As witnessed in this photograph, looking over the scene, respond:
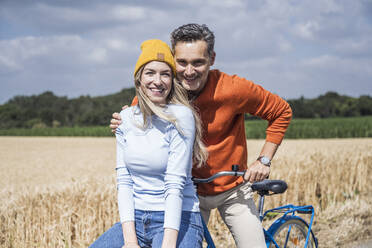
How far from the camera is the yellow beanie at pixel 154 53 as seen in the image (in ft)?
7.29

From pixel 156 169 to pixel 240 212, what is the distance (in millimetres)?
1089

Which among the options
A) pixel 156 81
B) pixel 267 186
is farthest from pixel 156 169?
pixel 267 186

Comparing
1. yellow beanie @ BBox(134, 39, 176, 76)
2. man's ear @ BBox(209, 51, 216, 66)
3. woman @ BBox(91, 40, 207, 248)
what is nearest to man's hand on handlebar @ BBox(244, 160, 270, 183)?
woman @ BBox(91, 40, 207, 248)

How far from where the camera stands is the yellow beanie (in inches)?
87.4

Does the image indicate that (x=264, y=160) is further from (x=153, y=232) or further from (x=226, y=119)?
(x=153, y=232)

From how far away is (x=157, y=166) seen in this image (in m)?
2.07

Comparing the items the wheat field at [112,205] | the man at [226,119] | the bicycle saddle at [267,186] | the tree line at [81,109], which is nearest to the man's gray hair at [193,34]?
the man at [226,119]

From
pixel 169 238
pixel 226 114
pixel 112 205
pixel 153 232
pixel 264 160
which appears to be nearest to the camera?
pixel 169 238

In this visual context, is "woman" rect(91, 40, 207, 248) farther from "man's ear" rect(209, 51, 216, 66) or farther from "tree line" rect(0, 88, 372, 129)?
"tree line" rect(0, 88, 372, 129)

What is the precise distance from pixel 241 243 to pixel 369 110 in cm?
8037

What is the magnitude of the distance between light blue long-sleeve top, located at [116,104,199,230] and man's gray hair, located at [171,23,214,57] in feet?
2.13

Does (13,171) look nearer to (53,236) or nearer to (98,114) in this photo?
(53,236)

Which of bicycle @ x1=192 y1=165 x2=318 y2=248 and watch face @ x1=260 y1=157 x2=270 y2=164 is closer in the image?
bicycle @ x1=192 y1=165 x2=318 y2=248

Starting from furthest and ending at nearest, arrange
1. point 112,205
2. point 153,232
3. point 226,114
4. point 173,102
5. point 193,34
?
point 112,205 < point 226,114 < point 193,34 < point 173,102 < point 153,232
